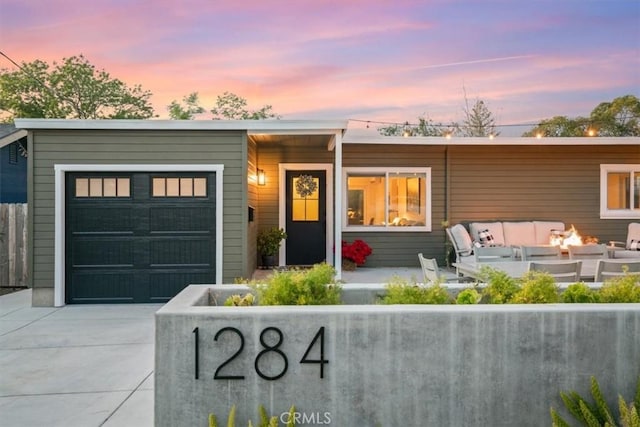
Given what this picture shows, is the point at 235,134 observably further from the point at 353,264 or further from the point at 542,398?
the point at 542,398

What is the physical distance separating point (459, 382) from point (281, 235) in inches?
281

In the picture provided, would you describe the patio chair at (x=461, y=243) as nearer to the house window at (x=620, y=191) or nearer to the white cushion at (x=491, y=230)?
the white cushion at (x=491, y=230)

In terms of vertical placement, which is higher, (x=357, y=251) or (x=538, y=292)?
(x=538, y=292)

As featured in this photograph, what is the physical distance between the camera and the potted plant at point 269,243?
9.47 metres

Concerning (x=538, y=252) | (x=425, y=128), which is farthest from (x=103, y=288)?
(x=425, y=128)

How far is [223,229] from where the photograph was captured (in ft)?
23.7

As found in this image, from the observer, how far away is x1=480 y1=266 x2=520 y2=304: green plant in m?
3.09

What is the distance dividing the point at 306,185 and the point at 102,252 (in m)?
4.33

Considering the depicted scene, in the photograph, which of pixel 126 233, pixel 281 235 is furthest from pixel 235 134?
pixel 281 235

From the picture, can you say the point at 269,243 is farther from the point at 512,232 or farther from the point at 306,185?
the point at 512,232

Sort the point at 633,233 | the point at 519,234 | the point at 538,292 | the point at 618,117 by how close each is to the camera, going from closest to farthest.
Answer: the point at 538,292 < the point at 633,233 < the point at 519,234 < the point at 618,117

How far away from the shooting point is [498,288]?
315 cm

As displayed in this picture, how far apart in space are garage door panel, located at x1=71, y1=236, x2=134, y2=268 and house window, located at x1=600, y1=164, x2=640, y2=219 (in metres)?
9.20

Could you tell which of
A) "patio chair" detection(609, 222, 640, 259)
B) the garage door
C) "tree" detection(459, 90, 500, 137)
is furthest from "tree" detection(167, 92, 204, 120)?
"patio chair" detection(609, 222, 640, 259)
